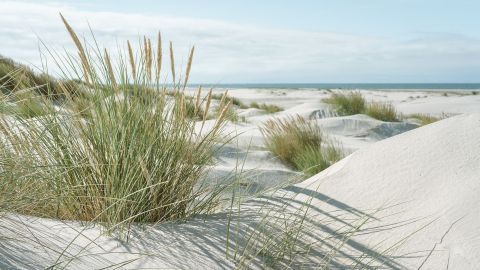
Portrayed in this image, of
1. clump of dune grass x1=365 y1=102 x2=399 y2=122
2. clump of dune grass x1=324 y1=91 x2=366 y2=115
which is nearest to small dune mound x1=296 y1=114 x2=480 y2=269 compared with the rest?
clump of dune grass x1=365 y1=102 x2=399 y2=122

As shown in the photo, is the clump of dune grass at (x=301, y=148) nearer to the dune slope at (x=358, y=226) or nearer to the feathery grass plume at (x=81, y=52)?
the dune slope at (x=358, y=226)

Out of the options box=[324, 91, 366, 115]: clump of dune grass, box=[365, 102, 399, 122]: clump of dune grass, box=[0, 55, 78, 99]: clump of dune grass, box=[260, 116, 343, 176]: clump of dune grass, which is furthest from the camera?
box=[324, 91, 366, 115]: clump of dune grass

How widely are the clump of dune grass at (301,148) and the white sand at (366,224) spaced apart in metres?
1.09

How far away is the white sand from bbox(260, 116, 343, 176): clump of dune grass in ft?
3.57

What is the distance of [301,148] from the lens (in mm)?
4188

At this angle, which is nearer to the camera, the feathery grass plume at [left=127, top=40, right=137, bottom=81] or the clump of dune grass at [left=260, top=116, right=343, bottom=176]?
the feathery grass plume at [left=127, top=40, right=137, bottom=81]

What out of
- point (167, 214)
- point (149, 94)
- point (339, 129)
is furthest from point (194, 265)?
point (339, 129)

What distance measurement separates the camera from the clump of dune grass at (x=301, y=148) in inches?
150

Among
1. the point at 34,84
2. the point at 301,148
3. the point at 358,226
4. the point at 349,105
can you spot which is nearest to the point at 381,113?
the point at 349,105

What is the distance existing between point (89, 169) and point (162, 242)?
0.39 metres

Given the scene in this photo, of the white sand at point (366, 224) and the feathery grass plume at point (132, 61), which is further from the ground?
the feathery grass plume at point (132, 61)

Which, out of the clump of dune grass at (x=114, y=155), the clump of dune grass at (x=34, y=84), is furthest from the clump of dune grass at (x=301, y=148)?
the clump of dune grass at (x=114, y=155)

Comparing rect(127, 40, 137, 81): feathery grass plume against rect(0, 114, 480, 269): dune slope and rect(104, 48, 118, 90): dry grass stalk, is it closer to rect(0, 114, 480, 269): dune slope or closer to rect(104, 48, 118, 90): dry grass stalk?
rect(104, 48, 118, 90): dry grass stalk

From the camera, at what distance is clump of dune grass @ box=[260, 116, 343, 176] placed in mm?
3799
